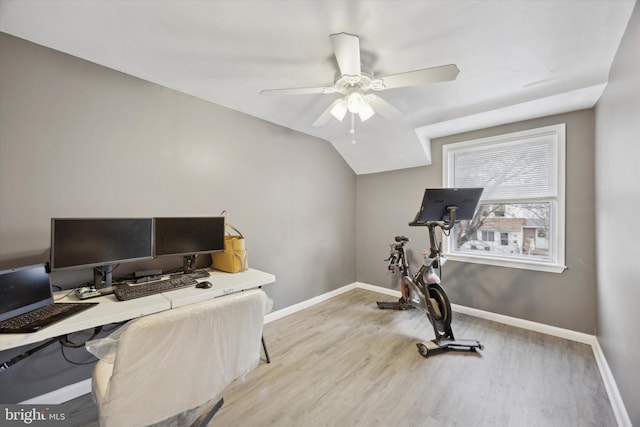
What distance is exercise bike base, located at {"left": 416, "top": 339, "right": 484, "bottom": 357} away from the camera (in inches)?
90.6

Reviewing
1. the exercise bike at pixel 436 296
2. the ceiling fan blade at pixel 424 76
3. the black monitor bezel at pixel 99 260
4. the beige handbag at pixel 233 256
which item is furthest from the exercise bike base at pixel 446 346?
the black monitor bezel at pixel 99 260

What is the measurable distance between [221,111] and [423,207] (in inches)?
90.3

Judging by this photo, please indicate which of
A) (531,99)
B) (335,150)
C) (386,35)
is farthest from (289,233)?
(531,99)

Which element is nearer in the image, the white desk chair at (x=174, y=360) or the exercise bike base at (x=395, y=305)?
the white desk chair at (x=174, y=360)

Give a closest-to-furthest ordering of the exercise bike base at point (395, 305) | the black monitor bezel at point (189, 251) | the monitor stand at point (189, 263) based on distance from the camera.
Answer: the black monitor bezel at point (189, 251) < the monitor stand at point (189, 263) < the exercise bike base at point (395, 305)

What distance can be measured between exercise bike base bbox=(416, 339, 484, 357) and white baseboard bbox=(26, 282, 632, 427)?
2.59ft

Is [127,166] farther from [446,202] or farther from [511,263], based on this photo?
[511,263]

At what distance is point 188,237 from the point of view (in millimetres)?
2193

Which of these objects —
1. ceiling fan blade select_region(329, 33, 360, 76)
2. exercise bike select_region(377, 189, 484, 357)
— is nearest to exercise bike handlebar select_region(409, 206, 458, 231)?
→ exercise bike select_region(377, 189, 484, 357)

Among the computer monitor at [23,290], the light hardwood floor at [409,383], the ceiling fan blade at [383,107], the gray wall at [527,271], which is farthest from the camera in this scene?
the gray wall at [527,271]

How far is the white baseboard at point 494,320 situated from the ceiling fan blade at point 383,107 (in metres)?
2.41

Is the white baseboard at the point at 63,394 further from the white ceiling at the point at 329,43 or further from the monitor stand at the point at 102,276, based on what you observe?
the white ceiling at the point at 329,43

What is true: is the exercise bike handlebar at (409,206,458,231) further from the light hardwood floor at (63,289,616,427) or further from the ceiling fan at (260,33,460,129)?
the light hardwood floor at (63,289,616,427)

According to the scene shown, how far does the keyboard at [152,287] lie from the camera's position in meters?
1.65
